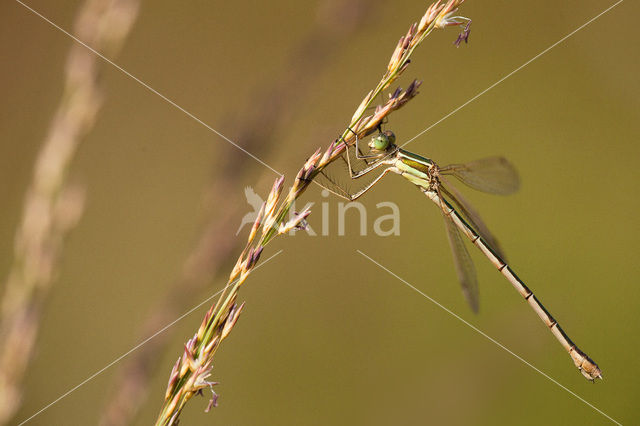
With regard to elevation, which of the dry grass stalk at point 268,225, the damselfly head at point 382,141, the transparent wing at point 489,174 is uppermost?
the damselfly head at point 382,141

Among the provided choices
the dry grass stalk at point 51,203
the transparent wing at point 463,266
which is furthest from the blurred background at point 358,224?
the dry grass stalk at point 51,203

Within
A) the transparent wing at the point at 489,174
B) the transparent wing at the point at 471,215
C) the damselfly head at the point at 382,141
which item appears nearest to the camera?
the damselfly head at the point at 382,141

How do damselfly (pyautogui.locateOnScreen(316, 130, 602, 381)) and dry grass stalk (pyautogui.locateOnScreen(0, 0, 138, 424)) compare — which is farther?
damselfly (pyautogui.locateOnScreen(316, 130, 602, 381))

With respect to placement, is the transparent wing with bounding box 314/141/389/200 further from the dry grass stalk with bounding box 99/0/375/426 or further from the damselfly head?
the dry grass stalk with bounding box 99/0/375/426

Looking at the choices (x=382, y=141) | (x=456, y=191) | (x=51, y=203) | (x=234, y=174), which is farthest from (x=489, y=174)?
(x=51, y=203)

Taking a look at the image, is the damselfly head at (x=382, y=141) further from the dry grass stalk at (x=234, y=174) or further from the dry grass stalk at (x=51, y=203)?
the dry grass stalk at (x=51, y=203)

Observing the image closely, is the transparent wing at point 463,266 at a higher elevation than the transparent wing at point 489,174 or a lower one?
lower

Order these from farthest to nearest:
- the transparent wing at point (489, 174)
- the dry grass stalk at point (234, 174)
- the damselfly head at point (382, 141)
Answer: the transparent wing at point (489, 174), the damselfly head at point (382, 141), the dry grass stalk at point (234, 174)

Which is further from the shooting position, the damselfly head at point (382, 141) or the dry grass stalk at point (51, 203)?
the damselfly head at point (382, 141)

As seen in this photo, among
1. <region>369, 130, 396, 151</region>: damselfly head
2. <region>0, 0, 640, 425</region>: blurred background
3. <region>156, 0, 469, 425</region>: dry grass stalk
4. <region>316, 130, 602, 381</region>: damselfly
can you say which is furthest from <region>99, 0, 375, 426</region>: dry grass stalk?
<region>369, 130, 396, 151</region>: damselfly head
